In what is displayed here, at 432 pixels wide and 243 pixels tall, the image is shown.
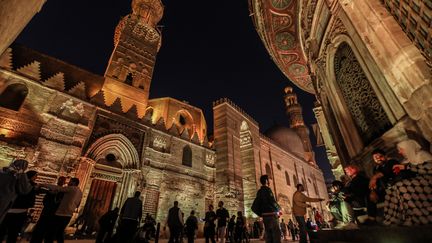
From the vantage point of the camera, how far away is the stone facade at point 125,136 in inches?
334

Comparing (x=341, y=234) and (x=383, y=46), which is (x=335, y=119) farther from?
(x=341, y=234)

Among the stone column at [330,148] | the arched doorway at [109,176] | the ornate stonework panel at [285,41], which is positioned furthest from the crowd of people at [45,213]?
the stone column at [330,148]

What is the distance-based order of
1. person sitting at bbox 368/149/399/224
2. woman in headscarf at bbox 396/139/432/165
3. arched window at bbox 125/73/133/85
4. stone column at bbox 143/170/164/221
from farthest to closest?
arched window at bbox 125/73/133/85, stone column at bbox 143/170/164/221, person sitting at bbox 368/149/399/224, woman in headscarf at bbox 396/139/432/165

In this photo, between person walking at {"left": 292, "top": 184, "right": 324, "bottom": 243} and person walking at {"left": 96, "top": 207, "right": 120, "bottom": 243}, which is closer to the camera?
person walking at {"left": 292, "top": 184, "right": 324, "bottom": 243}

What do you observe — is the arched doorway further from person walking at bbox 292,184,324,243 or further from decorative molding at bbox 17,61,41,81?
person walking at bbox 292,184,324,243

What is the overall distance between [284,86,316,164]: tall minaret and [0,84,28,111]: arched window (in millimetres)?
29566

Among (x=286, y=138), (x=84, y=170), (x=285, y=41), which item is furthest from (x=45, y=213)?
(x=286, y=138)

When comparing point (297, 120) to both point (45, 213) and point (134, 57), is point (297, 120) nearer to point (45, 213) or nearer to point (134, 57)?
point (134, 57)

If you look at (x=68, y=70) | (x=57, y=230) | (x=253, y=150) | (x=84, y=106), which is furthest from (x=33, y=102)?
(x=253, y=150)

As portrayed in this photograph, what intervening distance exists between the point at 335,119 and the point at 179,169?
9101 millimetres

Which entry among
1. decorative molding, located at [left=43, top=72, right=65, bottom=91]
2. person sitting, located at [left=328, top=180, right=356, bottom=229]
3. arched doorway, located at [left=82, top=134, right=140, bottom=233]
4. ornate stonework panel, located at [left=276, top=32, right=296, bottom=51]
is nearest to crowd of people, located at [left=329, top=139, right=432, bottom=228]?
person sitting, located at [left=328, top=180, right=356, bottom=229]

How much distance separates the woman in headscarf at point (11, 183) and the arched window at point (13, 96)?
825 centimetres

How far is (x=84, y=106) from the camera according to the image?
10.1 metres

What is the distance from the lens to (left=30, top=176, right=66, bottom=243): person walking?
3404 mm
